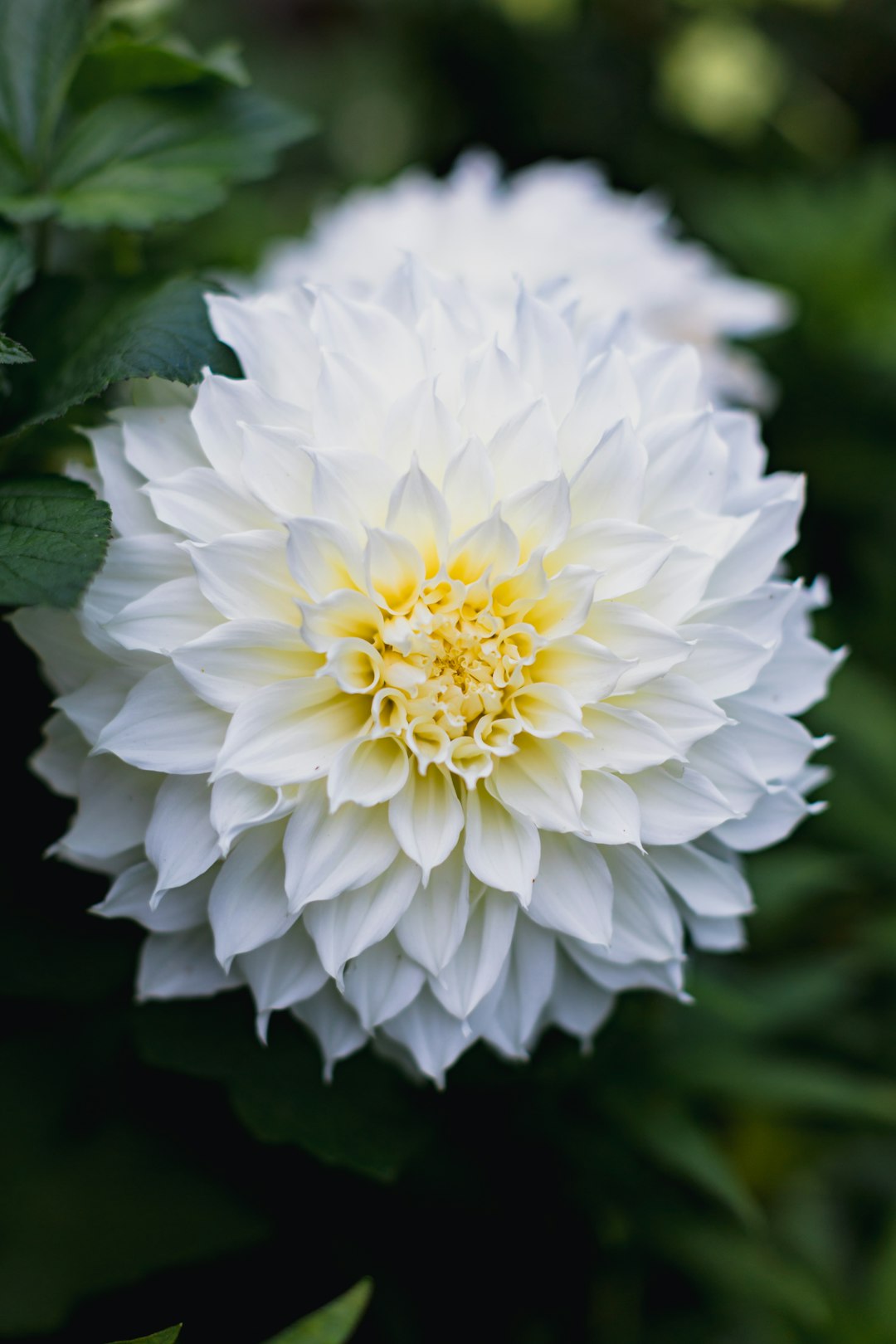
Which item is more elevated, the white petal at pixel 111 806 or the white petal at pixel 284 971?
the white petal at pixel 111 806

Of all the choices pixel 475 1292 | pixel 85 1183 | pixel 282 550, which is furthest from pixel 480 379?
pixel 475 1292

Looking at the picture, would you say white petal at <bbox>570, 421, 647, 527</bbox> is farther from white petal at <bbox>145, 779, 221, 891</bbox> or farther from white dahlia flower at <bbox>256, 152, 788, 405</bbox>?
white dahlia flower at <bbox>256, 152, 788, 405</bbox>

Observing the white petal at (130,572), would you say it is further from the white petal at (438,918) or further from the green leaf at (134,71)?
the green leaf at (134,71)

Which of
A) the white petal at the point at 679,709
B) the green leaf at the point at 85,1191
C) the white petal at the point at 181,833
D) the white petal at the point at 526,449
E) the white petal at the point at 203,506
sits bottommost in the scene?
→ the green leaf at the point at 85,1191

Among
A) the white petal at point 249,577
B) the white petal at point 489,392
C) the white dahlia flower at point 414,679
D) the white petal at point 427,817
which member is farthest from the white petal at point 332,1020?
the white petal at point 489,392

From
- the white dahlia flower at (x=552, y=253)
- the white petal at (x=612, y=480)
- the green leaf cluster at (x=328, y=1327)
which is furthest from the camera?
the white dahlia flower at (x=552, y=253)

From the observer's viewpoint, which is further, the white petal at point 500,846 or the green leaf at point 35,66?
the green leaf at point 35,66

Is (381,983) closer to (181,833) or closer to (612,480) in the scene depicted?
(181,833)

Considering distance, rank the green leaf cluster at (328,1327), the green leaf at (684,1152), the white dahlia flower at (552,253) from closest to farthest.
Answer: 1. the green leaf cluster at (328,1327)
2. the green leaf at (684,1152)
3. the white dahlia flower at (552,253)
